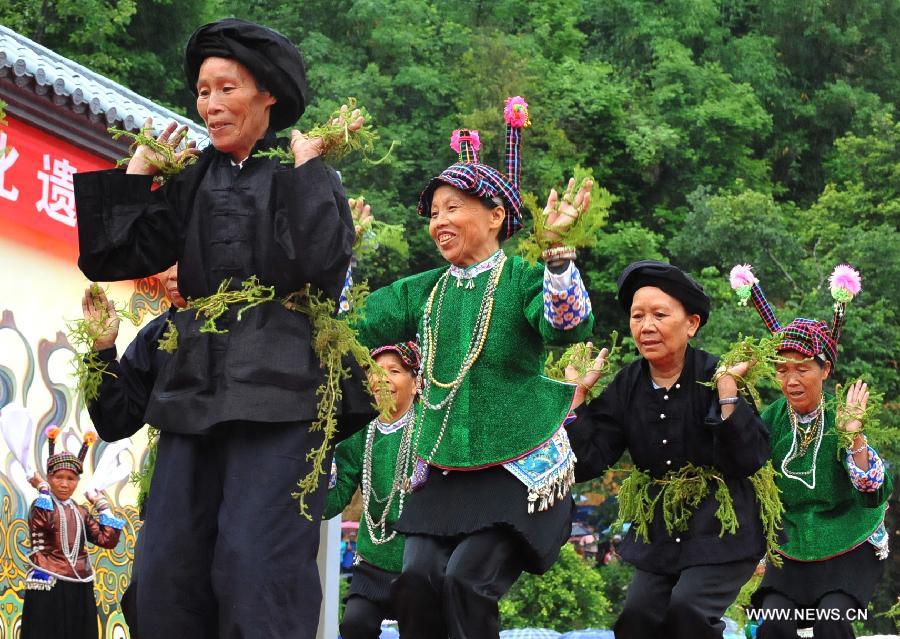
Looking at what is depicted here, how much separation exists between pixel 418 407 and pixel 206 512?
4.86ft

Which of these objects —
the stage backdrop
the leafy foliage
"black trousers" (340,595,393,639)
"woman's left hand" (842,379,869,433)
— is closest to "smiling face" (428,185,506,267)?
"black trousers" (340,595,393,639)

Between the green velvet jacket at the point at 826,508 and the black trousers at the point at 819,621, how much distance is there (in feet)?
0.69

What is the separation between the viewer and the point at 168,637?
3.71 m

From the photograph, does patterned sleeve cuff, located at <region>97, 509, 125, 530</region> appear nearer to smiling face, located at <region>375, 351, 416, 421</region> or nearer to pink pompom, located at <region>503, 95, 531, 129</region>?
smiling face, located at <region>375, 351, 416, 421</region>

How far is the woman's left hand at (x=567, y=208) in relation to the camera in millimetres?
4547

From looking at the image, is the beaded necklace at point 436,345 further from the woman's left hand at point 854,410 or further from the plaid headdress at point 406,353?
the woman's left hand at point 854,410

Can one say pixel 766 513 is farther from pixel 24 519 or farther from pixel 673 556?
pixel 24 519

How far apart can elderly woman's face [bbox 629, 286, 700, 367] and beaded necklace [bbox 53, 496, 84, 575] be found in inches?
155

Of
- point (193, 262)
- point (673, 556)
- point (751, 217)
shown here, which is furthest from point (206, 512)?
point (751, 217)

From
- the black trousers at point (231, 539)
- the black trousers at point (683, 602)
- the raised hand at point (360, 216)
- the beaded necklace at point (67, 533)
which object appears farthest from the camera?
the beaded necklace at point (67, 533)

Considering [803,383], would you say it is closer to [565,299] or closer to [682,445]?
[682,445]

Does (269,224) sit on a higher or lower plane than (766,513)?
higher

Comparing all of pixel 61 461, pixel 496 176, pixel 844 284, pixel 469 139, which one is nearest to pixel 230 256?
pixel 496 176

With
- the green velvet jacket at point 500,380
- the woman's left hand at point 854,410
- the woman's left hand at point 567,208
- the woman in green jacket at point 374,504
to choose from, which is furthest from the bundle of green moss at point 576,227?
the woman's left hand at point 854,410
